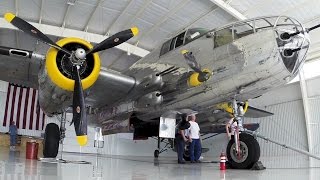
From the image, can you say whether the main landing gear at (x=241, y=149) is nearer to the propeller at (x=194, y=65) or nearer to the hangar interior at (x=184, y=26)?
the propeller at (x=194, y=65)

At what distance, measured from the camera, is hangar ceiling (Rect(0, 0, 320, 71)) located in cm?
1488

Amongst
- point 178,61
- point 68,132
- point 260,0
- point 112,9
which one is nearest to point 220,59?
point 178,61

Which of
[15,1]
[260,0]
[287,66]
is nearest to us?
[287,66]

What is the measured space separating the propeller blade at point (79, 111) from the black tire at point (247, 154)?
3.49 m

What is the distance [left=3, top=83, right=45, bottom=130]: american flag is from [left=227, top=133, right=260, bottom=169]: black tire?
626 inches

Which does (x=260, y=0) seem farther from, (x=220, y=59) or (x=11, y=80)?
(x=11, y=80)

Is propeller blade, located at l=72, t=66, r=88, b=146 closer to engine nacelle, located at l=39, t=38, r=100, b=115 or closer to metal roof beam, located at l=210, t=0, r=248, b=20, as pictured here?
engine nacelle, located at l=39, t=38, r=100, b=115

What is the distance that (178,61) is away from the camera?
7.77 metres

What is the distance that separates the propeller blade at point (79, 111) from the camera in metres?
6.18

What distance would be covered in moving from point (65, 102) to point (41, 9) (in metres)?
10.9

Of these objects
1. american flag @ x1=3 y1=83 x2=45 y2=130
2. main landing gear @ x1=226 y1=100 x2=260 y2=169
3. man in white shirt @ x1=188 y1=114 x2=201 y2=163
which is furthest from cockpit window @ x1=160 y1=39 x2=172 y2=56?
american flag @ x1=3 y1=83 x2=45 y2=130

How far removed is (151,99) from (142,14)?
9955mm

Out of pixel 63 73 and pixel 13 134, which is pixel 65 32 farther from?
pixel 63 73

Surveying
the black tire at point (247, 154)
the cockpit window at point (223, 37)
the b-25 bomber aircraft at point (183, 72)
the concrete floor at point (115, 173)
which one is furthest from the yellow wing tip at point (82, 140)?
the cockpit window at point (223, 37)
